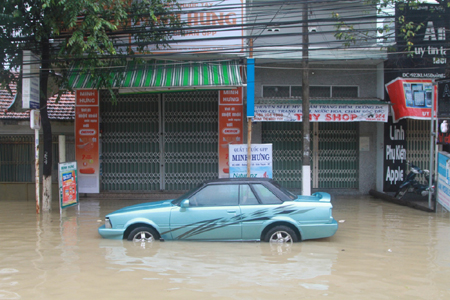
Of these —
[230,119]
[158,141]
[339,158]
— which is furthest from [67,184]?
[339,158]

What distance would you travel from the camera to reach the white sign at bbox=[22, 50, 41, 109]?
958cm

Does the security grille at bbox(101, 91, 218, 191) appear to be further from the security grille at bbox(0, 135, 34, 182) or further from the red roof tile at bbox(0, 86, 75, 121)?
the security grille at bbox(0, 135, 34, 182)

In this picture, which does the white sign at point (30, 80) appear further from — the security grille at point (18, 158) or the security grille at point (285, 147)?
the security grille at point (285, 147)

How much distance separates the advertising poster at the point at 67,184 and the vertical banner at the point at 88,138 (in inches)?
78.2

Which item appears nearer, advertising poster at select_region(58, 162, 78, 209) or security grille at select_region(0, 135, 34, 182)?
advertising poster at select_region(58, 162, 78, 209)

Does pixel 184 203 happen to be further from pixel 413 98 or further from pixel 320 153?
pixel 413 98

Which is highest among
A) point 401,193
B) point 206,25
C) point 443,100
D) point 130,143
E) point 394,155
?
point 206,25

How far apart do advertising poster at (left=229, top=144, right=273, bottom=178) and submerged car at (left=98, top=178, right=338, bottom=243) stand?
3.14 m

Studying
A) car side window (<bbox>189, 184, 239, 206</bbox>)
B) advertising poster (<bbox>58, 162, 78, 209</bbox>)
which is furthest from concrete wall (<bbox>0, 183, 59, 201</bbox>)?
car side window (<bbox>189, 184, 239, 206</bbox>)

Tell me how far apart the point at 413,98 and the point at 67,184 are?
996 centimetres

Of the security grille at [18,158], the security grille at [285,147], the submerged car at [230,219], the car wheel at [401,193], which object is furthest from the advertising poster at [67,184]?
the car wheel at [401,193]

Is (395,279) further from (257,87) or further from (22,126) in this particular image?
(22,126)

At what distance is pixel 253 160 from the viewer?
9.95m

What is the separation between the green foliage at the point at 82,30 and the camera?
903 cm
